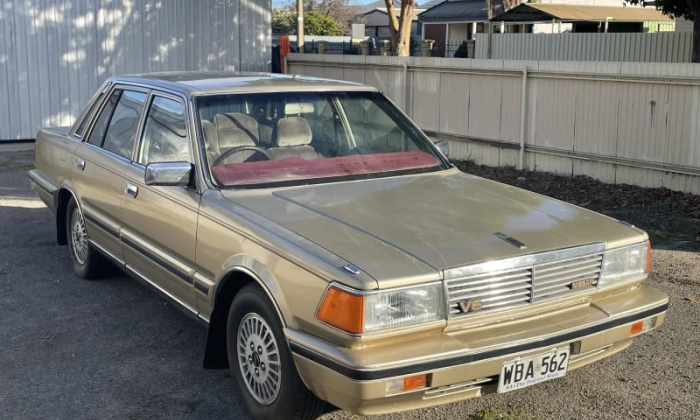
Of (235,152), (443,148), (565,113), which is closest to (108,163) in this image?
(235,152)

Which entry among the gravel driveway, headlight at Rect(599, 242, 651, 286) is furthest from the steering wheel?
headlight at Rect(599, 242, 651, 286)

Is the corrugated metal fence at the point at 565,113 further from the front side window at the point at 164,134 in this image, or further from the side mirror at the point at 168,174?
the side mirror at the point at 168,174

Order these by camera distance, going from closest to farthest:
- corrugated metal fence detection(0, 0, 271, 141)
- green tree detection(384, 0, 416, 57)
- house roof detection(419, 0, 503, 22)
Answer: corrugated metal fence detection(0, 0, 271, 141)
green tree detection(384, 0, 416, 57)
house roof detection(419, 0, 503, 22)

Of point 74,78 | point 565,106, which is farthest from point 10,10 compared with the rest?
point 565,106

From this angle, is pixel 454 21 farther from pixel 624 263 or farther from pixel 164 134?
pixel 624 263

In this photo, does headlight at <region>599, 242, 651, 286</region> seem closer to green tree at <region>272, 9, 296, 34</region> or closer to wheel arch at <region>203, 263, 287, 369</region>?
wheel arch at <region>203, 263, 287, 369</region>

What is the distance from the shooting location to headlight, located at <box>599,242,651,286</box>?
3957mm

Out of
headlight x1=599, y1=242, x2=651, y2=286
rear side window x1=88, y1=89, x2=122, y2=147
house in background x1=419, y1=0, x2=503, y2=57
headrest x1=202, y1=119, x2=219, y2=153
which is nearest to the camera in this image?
headlight x1=599, y1=242, x2=651, y2=286

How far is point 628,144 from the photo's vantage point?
9.81 metres

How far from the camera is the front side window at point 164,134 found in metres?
4.90

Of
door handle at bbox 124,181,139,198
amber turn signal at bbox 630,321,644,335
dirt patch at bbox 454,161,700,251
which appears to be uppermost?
door handle at bbox 124,181,139,198

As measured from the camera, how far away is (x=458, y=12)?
152ft

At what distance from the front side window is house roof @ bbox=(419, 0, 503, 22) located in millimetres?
39955

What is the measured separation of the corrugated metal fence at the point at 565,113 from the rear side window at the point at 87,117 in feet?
20.8
